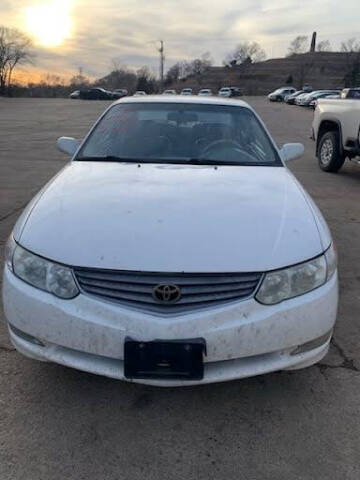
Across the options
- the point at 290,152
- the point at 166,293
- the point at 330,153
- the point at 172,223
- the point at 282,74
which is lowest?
the point at 330,153

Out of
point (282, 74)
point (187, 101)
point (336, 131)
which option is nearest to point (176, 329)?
point (187, 101)

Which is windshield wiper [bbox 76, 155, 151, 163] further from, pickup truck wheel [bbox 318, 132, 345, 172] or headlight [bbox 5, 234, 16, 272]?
pickup truck wheel [bbox 318, 132, 345, 172]

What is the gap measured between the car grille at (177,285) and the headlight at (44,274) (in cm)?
8

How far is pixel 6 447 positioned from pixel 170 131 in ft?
8.35

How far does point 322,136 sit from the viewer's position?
9352 millimetres

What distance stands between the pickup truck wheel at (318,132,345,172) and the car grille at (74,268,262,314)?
24.1 ft

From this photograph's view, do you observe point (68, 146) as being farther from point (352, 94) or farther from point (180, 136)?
point (352, 94)

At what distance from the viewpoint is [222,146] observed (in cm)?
366

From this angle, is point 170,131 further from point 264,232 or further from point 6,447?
point 6,447

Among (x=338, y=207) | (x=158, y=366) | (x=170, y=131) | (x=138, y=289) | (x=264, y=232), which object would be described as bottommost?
(x=338, y=207)

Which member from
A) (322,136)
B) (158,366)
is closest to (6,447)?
(158,366)

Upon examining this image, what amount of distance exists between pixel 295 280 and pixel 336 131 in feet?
24.0

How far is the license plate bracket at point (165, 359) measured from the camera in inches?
80.3

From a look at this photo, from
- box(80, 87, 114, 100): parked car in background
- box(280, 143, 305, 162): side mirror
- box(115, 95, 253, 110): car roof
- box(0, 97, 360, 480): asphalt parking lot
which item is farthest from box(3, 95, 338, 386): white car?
box(80, 87, 114, 100): parked car in background
